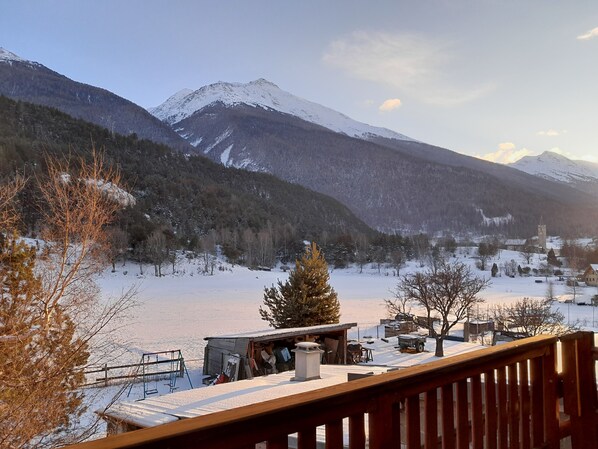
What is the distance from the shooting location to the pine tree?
70.5ft

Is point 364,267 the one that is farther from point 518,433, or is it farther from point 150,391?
point 518,433

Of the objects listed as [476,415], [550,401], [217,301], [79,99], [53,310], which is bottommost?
[217,301]

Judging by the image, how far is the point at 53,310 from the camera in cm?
890

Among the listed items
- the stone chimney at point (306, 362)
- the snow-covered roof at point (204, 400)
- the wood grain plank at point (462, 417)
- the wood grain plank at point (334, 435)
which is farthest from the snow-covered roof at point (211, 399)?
the wood grain plank at point (334, 435)

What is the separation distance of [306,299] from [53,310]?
13802 mm

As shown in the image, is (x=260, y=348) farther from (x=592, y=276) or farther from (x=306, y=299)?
(x=592, y=276)

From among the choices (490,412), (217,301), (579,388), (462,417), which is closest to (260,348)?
(579,388)

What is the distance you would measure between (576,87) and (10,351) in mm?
13287

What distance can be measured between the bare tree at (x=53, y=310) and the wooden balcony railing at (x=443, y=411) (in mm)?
6527

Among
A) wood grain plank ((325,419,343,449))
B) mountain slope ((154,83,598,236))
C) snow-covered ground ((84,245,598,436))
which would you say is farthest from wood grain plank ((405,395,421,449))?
mountain slope ((154,83,598,236))

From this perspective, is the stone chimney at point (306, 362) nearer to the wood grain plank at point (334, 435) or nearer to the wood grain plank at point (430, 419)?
the wood grain plank at point (430, 419)

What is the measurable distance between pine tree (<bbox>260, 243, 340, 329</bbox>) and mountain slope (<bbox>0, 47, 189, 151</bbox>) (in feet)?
496

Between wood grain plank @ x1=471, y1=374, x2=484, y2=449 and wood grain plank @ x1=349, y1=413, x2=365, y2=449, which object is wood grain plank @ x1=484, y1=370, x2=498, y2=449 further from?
wood grain plank @ x1=349, y1=413, x2=365, y2=449

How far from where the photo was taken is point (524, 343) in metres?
2.49
